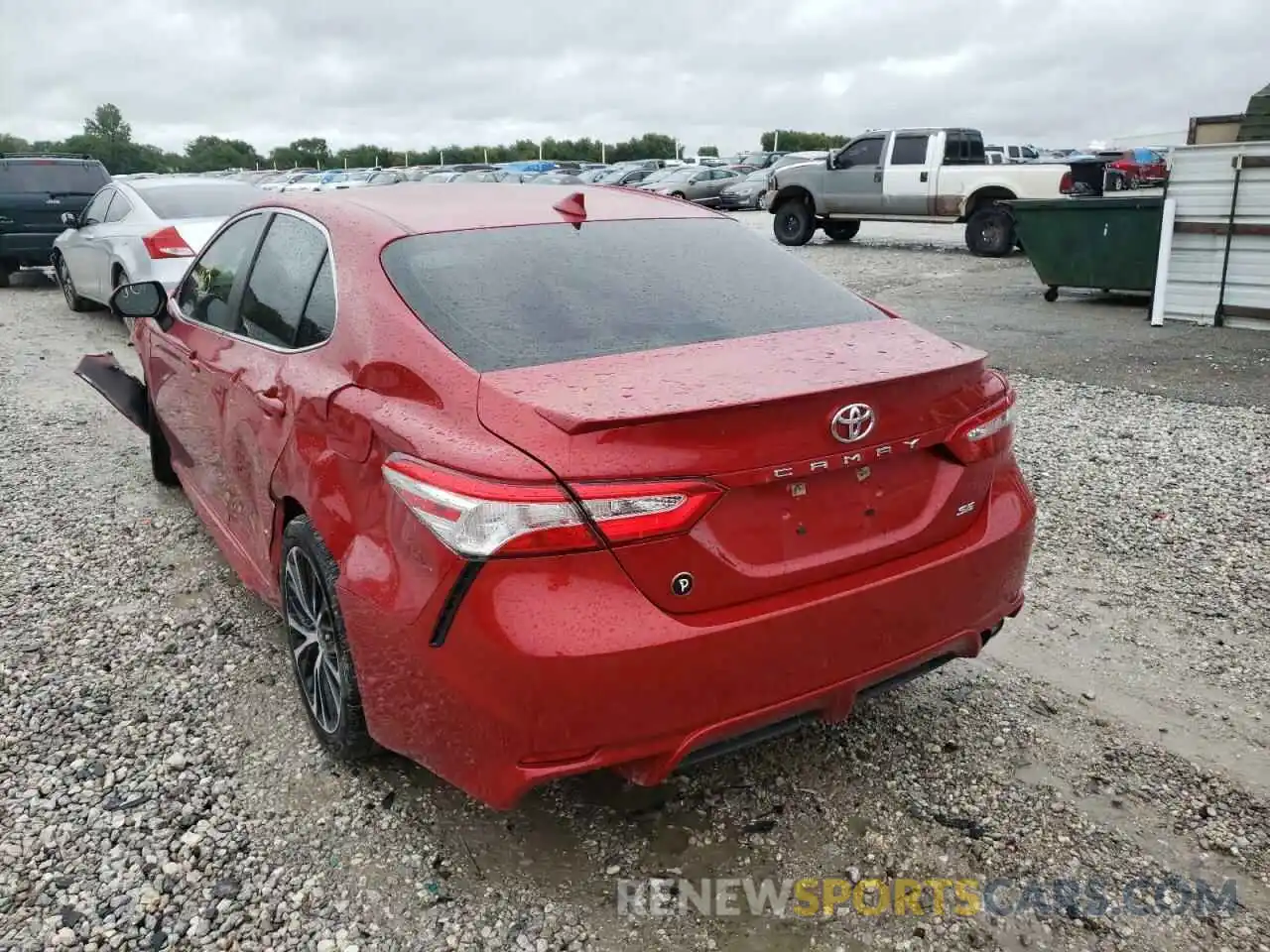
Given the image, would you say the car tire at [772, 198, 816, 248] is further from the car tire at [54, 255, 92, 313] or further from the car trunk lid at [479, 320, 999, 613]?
the car trunk lid at [479, 320, 999, 613]

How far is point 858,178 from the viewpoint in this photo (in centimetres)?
1839

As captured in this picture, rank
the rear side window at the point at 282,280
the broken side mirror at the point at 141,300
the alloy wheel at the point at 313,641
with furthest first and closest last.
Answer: the broken side mirror at the point at 141,300 → the rear side window at the point at 282,280 → the alloy wheel at the point at 313,641

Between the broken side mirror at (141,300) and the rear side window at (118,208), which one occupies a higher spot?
the rear side window at (118,208)

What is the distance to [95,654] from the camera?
377 cm

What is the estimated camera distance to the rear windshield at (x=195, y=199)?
9477mm

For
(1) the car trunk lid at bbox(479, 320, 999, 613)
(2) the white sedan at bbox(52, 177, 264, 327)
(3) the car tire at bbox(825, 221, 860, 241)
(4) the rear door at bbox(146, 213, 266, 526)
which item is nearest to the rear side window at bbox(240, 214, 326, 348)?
(4) the rear door at bbox(146, 213, 266, 526)

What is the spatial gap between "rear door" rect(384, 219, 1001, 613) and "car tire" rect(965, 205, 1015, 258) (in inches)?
590

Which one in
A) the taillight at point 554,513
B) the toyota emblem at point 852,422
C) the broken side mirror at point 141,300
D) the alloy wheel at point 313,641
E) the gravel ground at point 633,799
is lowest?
the gravel ground at point 633,799

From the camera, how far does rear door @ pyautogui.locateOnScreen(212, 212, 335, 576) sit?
9.91 ft

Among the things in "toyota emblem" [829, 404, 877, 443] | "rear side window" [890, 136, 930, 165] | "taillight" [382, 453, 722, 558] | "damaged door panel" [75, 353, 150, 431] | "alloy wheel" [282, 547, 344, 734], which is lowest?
"alloy wheel" [282, 547, 344, 734]

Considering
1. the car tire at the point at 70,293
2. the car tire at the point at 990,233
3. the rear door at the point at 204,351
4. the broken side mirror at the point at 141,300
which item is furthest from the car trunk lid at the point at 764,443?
the car tire at the point at 990,233

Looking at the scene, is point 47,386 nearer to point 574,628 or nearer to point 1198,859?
point 574,628

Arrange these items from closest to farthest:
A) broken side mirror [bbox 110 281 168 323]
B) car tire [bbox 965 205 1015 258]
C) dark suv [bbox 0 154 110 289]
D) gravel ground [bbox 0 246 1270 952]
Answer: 1. gravel ground [bbox 0 246 1270 952]
2. broken side mirror [bbox 110 281 168 323]
3. dark suv [bbox 0 154 110 289]
4. car tire [bbox 965 205 1015 258]

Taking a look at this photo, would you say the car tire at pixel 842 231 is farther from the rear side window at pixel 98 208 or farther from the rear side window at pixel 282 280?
the rear side window at pixel 282 280
